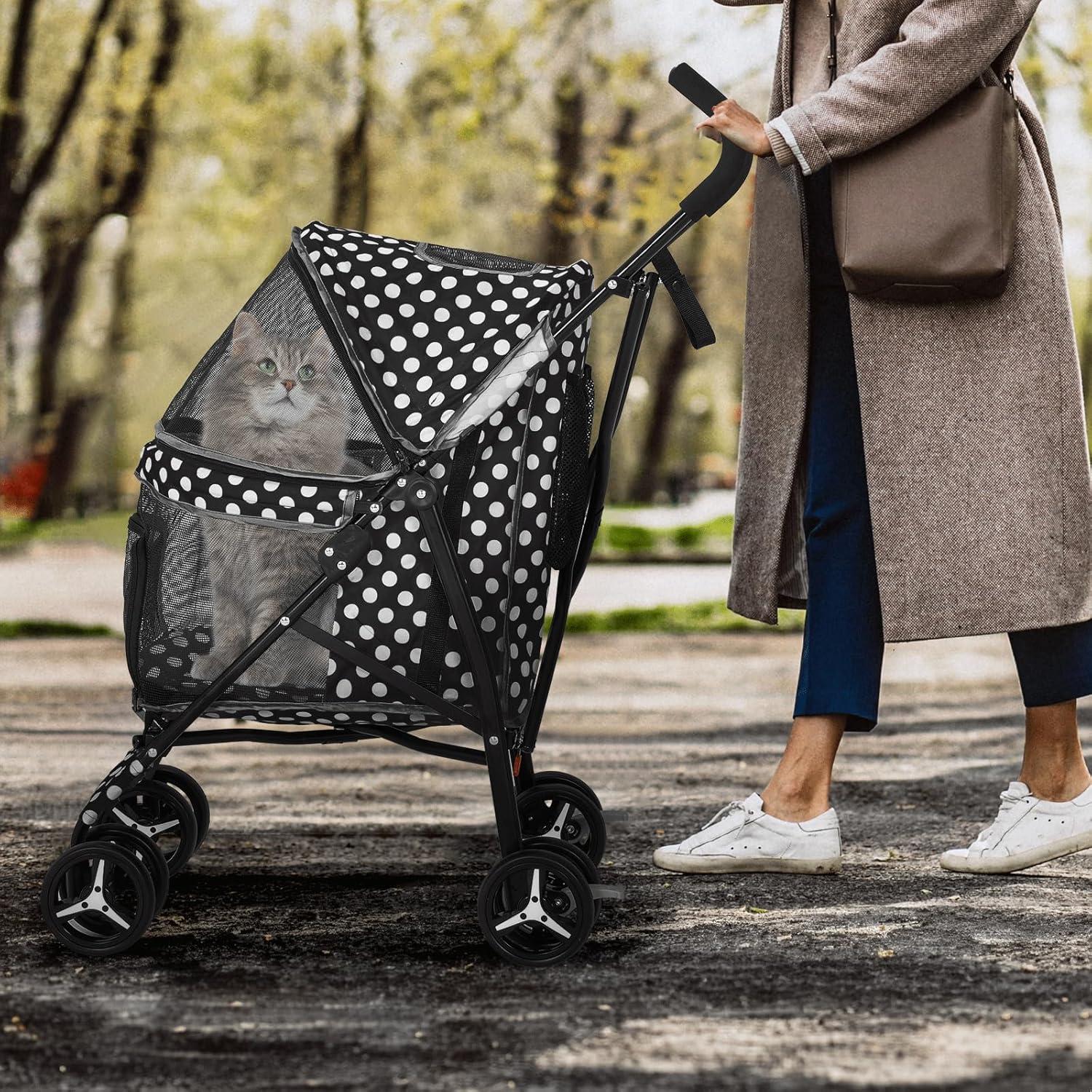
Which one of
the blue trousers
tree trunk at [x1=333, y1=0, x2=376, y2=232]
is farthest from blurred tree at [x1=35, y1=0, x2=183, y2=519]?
the blue trousers

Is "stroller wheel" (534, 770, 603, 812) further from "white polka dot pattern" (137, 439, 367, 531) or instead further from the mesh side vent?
the mesh side vent

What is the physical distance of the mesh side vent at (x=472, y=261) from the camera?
2725mm

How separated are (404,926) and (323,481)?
2.61 feet

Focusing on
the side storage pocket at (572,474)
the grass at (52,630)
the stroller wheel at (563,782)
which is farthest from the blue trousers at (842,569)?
the grass at (52,630)

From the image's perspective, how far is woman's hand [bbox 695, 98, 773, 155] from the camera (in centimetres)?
285

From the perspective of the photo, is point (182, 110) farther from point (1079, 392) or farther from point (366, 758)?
point (1079, 392)

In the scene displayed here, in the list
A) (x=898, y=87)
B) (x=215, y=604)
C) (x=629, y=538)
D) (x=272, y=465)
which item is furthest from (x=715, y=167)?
(x=629, y=538)

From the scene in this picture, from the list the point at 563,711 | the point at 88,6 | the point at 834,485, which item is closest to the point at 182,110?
the point at 88,6

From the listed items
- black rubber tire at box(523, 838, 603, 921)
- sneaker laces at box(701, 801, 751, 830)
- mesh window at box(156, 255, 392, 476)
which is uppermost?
mesh window at box(156, 255, 392, 476)

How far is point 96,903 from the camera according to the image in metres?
2.52

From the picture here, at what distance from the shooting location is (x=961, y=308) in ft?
9.86

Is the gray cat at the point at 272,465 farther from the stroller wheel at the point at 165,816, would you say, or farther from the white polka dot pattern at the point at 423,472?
the stroller wheel at the point at 165,816

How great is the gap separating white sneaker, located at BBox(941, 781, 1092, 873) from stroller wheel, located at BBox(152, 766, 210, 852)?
1.49 metres

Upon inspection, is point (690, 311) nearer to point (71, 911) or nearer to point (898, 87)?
point (898, 87)
